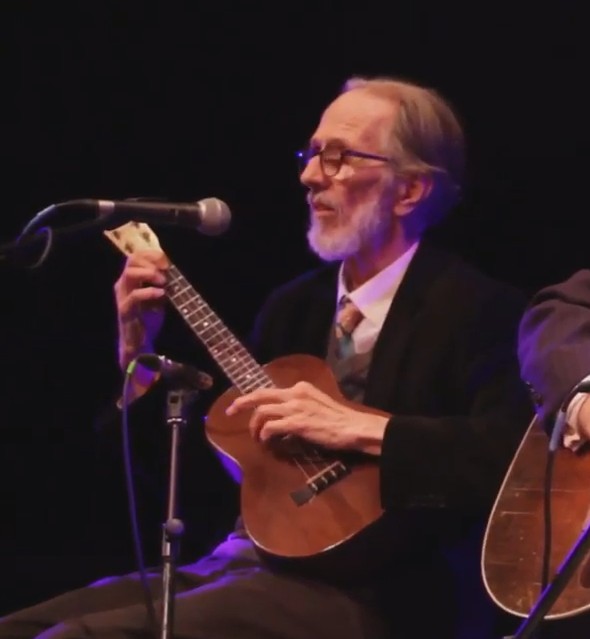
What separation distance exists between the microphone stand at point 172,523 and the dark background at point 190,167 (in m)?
1.20

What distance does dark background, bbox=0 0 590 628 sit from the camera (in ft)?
11.4

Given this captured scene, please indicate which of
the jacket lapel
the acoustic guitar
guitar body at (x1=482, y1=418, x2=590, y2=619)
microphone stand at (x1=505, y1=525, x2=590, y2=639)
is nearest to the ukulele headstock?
the acoustic guitar

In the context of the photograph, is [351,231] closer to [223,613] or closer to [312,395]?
[312,395]

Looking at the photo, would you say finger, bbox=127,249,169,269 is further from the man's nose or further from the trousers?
the trousers

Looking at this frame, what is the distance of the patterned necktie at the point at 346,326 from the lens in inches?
104

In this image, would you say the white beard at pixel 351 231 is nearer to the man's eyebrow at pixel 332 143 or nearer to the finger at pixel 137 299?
the man's eyebrow at pixel 332 143

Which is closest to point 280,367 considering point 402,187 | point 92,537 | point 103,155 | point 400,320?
point 400,320

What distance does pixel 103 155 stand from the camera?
3773mm

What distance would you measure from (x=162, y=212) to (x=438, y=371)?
752 mm

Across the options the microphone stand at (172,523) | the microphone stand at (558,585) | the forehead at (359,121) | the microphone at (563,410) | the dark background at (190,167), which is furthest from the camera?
the dark background at (190,167)

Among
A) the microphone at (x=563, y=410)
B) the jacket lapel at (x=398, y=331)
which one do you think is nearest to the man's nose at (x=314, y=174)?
the jacket lapel at (x=398, y=331)

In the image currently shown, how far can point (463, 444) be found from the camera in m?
2.32

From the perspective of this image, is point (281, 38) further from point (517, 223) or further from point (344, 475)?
point (344, 475)

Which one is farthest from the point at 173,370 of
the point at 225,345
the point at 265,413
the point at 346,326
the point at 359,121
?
the point at 359,121
